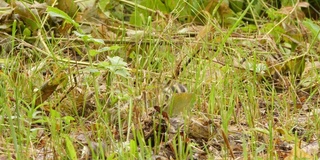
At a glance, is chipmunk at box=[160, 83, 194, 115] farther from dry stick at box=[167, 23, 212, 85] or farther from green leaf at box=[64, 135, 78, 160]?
green leaf at box=[64, 135, 78, 160]

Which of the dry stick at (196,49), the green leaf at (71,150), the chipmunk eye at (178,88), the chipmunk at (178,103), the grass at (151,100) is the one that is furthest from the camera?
the dry stick at (196,49)

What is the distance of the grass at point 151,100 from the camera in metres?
1.98

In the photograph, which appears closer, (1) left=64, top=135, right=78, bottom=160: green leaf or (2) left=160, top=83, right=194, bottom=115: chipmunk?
(1) left=64, top=135, right=78, bottom=160: green leaf

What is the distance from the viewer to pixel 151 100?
2285 millimetres

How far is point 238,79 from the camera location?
2432 millimetres

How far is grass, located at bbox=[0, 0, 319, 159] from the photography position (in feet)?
6.49

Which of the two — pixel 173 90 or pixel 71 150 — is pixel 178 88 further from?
pixel 71 150

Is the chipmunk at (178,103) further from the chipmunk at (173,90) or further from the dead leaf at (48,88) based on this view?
the dead leaf at (48,88)

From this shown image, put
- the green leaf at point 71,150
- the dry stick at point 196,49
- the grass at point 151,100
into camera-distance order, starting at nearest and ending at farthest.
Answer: the green leaf at point 71,150, the grass at point 151,100, the dry stick at point 196,49

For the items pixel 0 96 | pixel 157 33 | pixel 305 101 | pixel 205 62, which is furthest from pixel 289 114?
pixel 0 96

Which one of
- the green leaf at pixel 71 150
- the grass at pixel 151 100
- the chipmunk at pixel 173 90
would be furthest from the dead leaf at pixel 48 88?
the green leaf at pixel 71 150

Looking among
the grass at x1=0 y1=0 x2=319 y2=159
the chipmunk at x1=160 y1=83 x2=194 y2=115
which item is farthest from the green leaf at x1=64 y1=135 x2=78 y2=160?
the chipmunk at x1=160 y1=83 x2=194 y2=115

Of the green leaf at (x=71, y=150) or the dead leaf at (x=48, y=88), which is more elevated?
the dead leaf at (x=48, y=88)

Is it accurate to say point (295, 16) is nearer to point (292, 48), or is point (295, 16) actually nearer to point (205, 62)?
point (292, 48)
